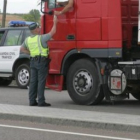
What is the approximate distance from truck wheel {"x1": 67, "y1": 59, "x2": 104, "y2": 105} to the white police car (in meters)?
A: 4.82

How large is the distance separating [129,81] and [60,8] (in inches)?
96.8

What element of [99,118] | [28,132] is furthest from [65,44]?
[28,132]

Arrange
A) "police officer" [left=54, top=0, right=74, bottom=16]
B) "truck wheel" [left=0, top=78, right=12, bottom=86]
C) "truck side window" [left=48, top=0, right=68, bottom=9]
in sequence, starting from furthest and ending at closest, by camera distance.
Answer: "truck wheel" [left=0, top=78, right=12, bottom=86] → "truck side window" [left=48, top=0, right=68, bottom=9] → "police officer" [left=54, top=0, right=74, bottom=16]

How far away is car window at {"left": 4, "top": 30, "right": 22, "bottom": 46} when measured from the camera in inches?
637

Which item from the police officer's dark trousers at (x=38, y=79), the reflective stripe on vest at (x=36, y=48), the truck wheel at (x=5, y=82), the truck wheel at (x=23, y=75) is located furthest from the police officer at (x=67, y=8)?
the truck wheel at (x=5, y=82)

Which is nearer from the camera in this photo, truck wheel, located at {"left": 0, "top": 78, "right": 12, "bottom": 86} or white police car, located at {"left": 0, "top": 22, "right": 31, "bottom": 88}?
white police car, located at {"left": 0, "top": 22, "right": 31, "bottom": 88}

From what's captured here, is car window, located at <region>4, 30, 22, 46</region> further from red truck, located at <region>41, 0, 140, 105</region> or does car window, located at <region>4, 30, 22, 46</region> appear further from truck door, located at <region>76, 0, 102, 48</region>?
truck door, located at <region>76, 0, 102, 48</region>

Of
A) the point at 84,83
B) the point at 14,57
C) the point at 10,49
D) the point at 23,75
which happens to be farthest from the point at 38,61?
the point at 10,49

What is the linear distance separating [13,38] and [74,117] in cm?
798

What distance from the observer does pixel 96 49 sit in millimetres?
10719

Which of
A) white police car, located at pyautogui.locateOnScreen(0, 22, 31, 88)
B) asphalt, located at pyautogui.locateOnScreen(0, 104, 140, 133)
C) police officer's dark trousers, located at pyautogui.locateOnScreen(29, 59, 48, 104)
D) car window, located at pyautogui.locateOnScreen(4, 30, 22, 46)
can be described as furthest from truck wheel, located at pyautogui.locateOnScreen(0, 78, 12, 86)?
asphalt, located at pyautogui.locateOnScreen(0, 104, 140, 133)

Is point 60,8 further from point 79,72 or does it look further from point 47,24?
point 79,72

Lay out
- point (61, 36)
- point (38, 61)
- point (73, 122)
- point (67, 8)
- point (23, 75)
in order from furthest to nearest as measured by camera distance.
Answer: point (23, 75) < point (61, 36) < point (67, 8) < point (38, 61) < point (73, 122)

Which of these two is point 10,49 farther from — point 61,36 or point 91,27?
point 91,27
